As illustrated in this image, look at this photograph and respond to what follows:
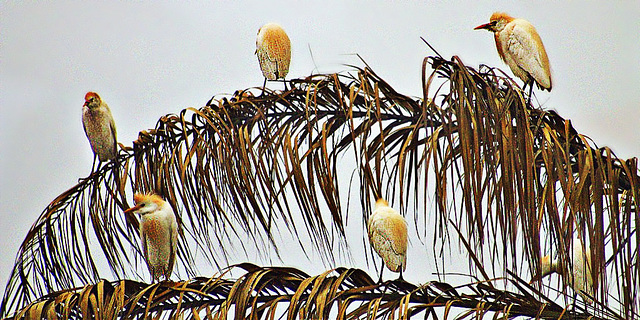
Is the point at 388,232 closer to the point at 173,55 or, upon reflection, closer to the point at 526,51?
the point at 526,51

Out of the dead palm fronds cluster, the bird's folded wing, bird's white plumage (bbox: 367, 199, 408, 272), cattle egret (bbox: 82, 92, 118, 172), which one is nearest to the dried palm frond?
the dead palm fronds cluster

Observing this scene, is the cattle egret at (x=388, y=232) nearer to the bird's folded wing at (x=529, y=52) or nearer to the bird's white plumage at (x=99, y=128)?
the bird's folded wing at (x=529, y=52)

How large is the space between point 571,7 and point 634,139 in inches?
22.4

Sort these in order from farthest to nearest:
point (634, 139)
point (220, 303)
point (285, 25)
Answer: point (285, 25) → point (634, 139) → point (220, 303)

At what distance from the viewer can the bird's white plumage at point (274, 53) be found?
2.10m

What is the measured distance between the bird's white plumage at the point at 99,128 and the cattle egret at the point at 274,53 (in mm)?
416

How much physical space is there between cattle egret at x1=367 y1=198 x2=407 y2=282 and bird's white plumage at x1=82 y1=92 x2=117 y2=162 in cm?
77

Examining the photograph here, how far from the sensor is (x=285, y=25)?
3.36 m

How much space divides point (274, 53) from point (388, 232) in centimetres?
65

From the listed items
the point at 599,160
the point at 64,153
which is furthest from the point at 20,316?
the point at 64,153

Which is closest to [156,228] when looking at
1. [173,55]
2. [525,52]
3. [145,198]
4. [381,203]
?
[145,198]

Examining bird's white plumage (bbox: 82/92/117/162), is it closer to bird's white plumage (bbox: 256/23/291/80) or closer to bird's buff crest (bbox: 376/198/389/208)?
bird's white plumage (bbox: 256/23/291/80)

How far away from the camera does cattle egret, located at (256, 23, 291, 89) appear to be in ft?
6.89

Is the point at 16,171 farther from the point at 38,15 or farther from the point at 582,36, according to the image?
the point at 582,36
